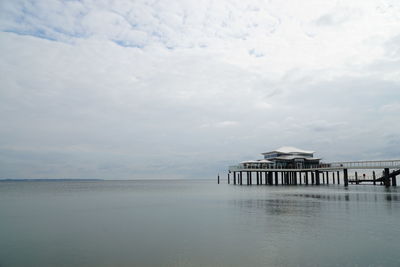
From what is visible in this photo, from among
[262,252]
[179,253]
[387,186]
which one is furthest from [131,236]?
[387,186]

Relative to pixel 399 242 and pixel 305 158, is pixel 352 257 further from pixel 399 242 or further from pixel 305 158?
pixel 305 158

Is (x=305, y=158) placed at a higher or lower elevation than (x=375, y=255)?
higher

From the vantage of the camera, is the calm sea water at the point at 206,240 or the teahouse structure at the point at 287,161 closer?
the calm sea water at the point at 206,240

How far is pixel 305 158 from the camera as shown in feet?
211

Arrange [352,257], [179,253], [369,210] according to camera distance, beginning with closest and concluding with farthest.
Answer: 1. [352,257]
2. [179,253]
3. [369,210]

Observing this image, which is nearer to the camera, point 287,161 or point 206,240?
point 206,240

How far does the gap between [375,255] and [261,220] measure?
325 inches

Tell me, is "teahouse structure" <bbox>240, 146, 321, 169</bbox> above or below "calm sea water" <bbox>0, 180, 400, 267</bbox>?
above

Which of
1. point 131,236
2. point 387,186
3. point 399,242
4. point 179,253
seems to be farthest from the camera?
point 387,186

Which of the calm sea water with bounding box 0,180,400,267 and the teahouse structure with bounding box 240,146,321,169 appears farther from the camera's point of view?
the teahouse structure with bounding box 240,146,321,169

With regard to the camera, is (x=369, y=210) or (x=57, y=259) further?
(x=369, y=210)

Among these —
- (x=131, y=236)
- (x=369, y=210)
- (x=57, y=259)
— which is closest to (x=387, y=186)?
(x=369, y=210)

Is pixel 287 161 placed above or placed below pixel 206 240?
above

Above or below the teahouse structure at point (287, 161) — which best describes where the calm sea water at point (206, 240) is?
below
